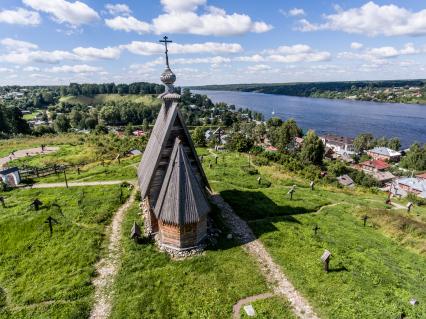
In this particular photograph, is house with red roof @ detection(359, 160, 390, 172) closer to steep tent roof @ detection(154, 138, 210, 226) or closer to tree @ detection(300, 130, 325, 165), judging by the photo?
tree @ detection(300, 130, 325, 165)

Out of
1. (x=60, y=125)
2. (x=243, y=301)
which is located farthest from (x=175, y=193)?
(x=60, y=125)

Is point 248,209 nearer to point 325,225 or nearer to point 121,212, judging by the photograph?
point 325,225

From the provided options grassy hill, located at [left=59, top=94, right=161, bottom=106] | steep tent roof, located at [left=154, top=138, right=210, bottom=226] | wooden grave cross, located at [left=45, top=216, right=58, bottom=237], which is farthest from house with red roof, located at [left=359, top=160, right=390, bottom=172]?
grassy hill, located at [left=59, top=94, right=161, bottom=106]

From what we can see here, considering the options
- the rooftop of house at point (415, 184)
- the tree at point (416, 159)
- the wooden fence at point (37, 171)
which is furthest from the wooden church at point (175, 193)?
the tree at point (416, 159)

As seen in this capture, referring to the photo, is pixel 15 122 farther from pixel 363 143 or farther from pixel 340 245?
pixel 363 143

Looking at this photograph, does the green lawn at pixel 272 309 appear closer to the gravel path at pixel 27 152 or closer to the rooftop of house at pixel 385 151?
the gravel path at pixel 27 152
